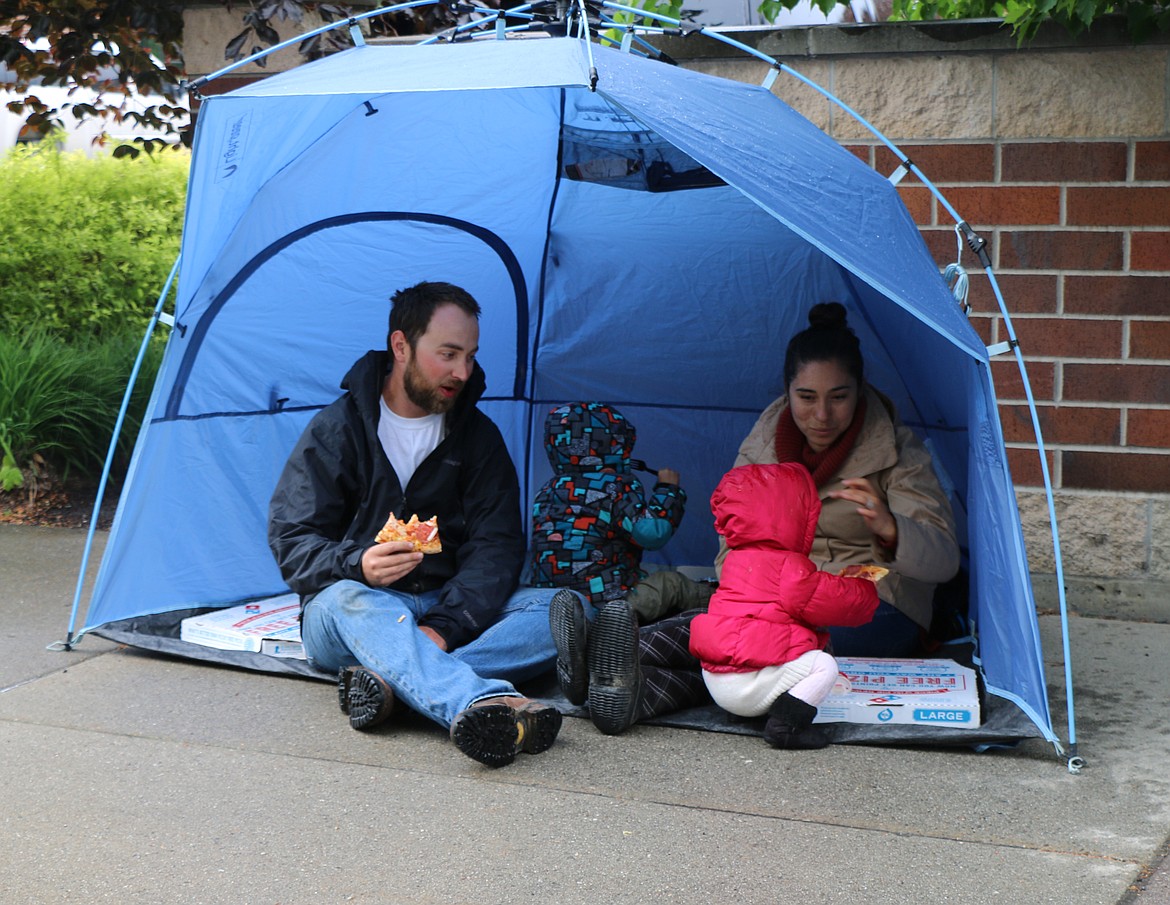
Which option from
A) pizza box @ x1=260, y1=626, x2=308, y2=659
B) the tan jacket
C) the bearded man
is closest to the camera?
the bearded man

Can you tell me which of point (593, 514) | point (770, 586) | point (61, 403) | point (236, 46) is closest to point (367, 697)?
point (593, 514)

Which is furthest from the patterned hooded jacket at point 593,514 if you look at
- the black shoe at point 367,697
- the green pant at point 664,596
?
the black shoe at point 367,697

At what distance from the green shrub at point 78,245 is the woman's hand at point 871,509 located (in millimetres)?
5180

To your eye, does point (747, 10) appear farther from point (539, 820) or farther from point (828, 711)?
point (539, 820)

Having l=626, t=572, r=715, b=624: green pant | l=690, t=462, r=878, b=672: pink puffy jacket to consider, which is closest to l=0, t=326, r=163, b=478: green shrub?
l=626, t=572, r=715, b=624: green pant

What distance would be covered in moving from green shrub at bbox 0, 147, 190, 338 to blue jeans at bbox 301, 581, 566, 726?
4.27m

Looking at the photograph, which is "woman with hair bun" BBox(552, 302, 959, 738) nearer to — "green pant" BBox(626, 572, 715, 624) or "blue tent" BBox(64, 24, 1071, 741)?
"green pant" BBox(626, 572, 715, 624)

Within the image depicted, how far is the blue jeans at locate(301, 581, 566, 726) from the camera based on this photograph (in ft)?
11.1

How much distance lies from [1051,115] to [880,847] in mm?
2903

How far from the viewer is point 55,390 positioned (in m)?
6.51

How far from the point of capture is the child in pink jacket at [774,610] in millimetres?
3354

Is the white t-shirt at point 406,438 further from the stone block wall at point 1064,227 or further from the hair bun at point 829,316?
the stone block wall at point 1064,227

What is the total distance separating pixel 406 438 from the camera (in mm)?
4027

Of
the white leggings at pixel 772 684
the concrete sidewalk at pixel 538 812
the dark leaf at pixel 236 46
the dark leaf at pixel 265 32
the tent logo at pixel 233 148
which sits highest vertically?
the dark leaf at pixel 265 32
